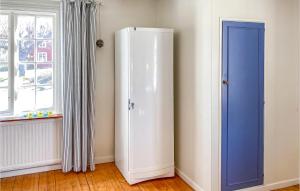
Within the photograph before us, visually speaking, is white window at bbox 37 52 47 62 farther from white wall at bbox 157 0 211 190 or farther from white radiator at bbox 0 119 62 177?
white wall at bbox 157 0 211 190

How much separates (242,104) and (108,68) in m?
1.94

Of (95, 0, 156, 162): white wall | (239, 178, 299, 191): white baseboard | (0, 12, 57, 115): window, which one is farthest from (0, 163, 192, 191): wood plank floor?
(0, 12, 57, 115): window

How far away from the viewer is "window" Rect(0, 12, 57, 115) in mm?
3232

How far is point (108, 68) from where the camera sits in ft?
12.1

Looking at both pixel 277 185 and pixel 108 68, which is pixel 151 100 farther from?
pixel 277 185

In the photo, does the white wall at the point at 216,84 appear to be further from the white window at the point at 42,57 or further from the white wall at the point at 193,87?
the white window at the point at 42,57

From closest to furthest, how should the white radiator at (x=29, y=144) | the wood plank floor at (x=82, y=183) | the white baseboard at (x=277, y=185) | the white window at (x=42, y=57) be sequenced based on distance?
the white baseboard at (x=277, y=185) → the wood plank floor at (x=82, y=183) → the white radiator at (x=29, y=144) → the white window at (x=42, y=57)

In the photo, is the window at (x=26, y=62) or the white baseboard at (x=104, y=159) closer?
the window at (x=26, y=62)

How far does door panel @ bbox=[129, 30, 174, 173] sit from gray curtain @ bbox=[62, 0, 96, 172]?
0.71 m

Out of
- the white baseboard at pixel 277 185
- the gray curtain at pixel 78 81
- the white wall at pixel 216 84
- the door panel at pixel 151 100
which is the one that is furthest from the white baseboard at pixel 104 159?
the white baseboard at pixel 277 185

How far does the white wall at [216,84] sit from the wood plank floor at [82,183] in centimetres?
30

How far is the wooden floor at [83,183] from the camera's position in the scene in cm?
295

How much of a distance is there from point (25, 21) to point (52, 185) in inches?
84.0

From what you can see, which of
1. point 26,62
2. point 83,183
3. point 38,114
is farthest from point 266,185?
point 26,62
